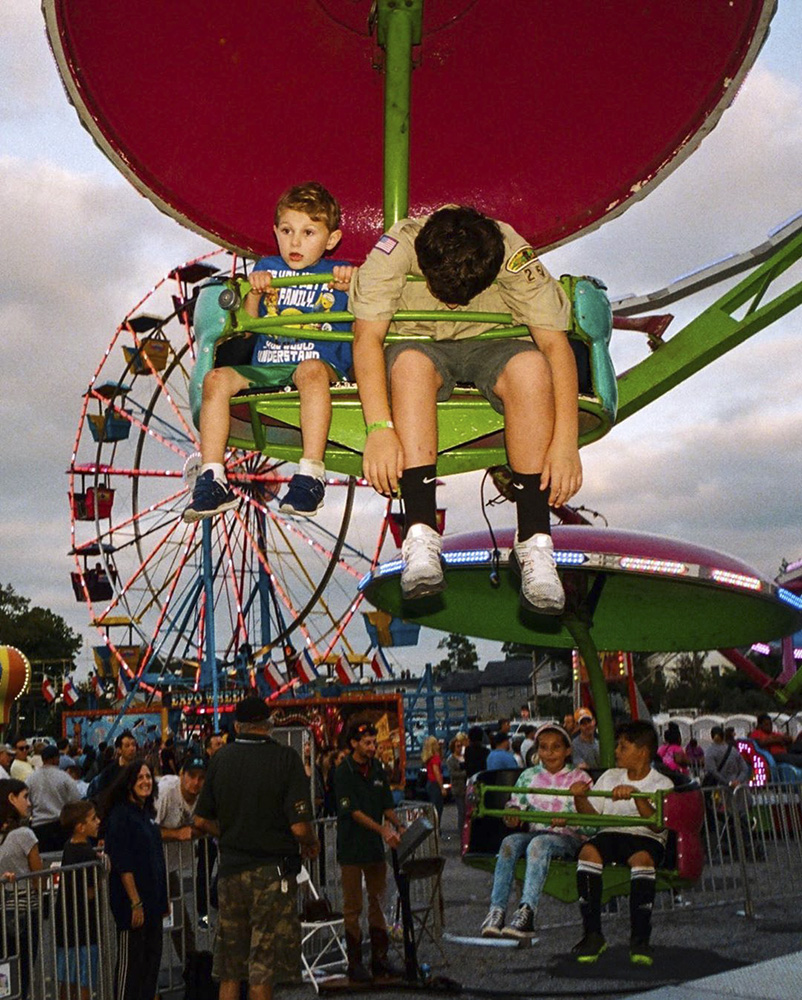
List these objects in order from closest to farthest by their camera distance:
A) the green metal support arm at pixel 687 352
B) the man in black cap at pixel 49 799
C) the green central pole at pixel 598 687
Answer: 1. the green metal support arm at pixel 687 352
2. the man in black cap at pixel 49 799
3. the green central pole at pixel 598 687

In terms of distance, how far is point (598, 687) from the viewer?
37.9 ft

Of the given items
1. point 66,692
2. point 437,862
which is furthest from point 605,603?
point 66,692

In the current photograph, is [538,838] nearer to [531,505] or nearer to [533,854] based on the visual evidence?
[533,854]

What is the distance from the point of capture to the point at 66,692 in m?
34.0

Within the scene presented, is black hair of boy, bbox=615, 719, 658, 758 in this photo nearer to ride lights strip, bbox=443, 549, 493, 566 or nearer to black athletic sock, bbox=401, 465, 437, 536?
ride lights strip, bbox=443, 549, 493, 566

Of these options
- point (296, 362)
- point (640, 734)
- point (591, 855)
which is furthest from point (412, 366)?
point (640, 734)

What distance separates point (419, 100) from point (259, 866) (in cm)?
423

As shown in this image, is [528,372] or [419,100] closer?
[528,372]

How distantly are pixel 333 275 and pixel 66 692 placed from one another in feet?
108

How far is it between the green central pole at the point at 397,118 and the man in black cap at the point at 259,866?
3.93 m

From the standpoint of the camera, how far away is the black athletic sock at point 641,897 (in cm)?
720

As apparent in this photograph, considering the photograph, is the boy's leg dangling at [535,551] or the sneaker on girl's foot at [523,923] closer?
the boy's leg dangling at [535,551]

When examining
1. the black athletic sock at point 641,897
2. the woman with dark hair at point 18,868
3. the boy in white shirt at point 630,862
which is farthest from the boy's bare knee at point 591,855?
the woman with dark hair at point 18,868

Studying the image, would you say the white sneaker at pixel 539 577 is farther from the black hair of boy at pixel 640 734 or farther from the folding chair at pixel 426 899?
the folding chair at pixel 426 899
